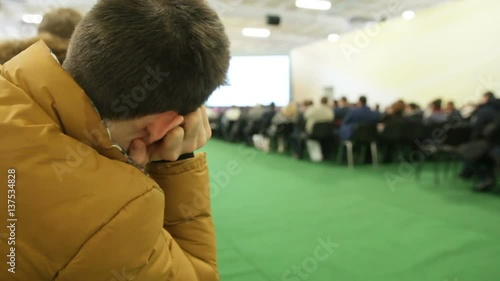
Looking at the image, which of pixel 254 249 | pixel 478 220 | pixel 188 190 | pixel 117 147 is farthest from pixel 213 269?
pixel 478 220

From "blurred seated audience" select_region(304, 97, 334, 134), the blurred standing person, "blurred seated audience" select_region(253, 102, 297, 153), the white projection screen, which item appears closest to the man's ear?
"blurred seated audience" select_region(304, 97, 334, 134)

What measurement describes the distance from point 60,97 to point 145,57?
144mm

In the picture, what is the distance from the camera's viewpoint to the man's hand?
0.61 m

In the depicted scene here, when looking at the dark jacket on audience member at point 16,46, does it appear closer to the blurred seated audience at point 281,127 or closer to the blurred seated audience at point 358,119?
the blurred seated audience at point 358,119

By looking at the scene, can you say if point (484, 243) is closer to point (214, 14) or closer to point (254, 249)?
point (254, 249)

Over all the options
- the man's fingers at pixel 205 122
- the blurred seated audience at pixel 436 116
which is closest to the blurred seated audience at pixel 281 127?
the blurred seated audience at pixel 436 116

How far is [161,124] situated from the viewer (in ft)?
1.94

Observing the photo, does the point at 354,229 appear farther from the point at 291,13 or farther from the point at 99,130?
the point at 291,13

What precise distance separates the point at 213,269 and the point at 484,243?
2.60 meters

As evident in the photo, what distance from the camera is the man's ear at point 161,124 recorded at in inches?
22.8

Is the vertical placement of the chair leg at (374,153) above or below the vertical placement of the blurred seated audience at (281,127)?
below

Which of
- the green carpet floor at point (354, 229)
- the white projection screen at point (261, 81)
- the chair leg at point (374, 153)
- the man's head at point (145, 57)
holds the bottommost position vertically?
the green carpet floor at point (354, 229)

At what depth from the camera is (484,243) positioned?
2572mm

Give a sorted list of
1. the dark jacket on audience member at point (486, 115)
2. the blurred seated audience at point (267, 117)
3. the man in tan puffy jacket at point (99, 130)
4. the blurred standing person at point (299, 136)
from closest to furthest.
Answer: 1. the man in tan puffy jacket at point (99, 130)
2. the dark jacket on audience member at point (486, 115)
3. the blurred standing person at point (299, 136)
4. the blurred seated audience at point (267, 117)
